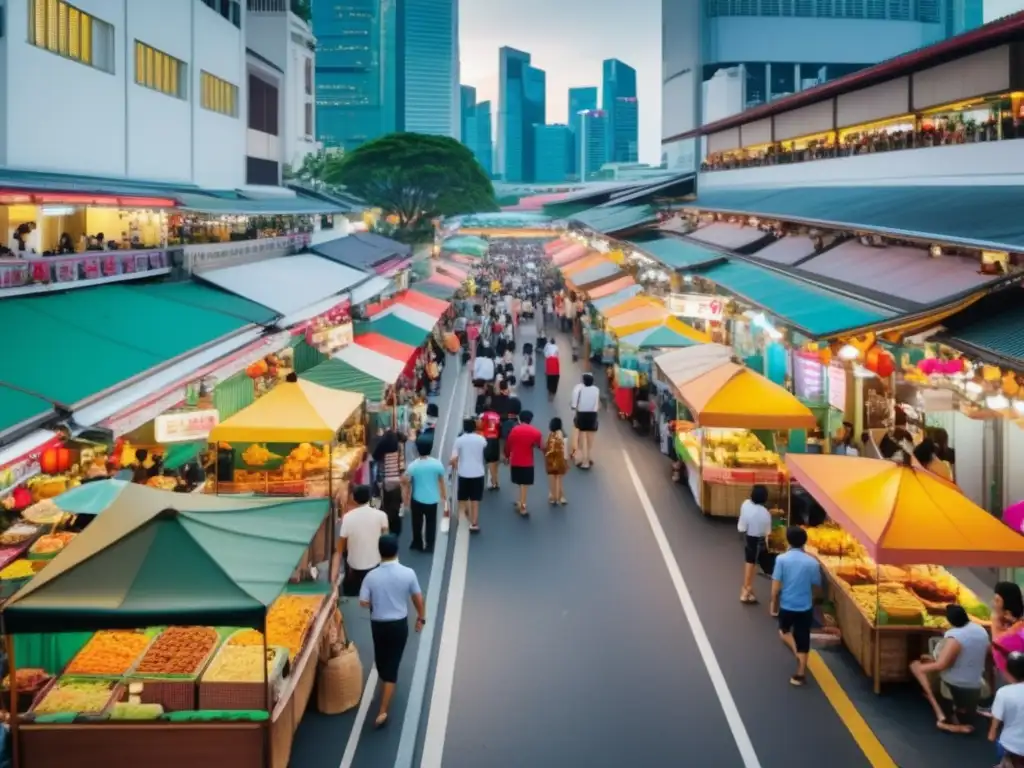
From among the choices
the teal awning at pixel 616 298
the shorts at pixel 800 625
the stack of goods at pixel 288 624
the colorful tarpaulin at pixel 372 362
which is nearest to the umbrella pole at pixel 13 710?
the stack of goods at pixel 288 624

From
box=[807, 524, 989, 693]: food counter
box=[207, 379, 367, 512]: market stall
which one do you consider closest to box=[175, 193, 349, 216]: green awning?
box=[207, 379, 367, 512]: market stall

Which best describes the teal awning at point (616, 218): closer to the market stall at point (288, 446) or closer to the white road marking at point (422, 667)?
the market stall at point (288, 446)

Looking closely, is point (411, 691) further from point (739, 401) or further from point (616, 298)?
point (616, 298)

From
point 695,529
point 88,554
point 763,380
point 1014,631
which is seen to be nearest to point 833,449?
point 763,380

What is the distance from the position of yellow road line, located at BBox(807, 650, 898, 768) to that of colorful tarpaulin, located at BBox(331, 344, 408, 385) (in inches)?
317

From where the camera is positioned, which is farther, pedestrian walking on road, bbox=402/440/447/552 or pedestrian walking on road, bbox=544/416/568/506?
pedestrian walking on road, bbox=544/416/568/506

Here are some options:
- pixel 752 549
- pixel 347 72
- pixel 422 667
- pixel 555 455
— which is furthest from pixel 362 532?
pixel 347 72

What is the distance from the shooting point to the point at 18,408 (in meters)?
7.91

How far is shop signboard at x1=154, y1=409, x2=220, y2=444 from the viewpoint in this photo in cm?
1010

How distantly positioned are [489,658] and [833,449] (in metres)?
8.60

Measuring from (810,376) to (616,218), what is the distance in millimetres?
21381

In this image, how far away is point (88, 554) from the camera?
5570mm

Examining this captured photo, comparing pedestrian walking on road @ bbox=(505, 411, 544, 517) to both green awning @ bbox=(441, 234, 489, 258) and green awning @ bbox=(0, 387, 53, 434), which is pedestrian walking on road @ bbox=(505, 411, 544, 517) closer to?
green awning @ bbox=(0, 387, 53, 434)

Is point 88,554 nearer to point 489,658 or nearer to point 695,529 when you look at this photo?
point 489,658
